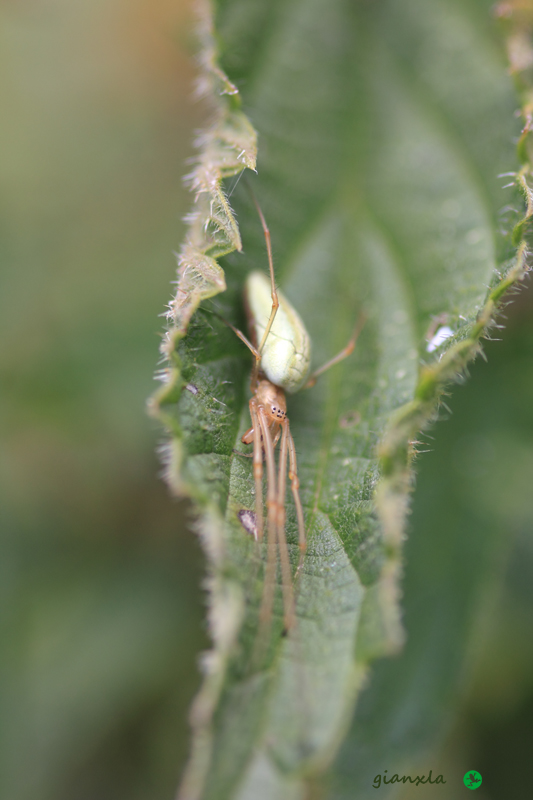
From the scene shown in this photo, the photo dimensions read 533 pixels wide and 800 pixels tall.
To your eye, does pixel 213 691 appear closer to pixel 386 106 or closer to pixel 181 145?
pixel 386 106

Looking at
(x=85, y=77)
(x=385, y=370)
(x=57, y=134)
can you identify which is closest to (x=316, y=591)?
(x=385, y=370)

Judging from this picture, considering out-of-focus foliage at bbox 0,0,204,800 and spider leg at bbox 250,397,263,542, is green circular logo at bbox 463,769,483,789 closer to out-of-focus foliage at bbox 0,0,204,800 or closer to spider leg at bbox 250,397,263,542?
out-of-focus foliage at bbox 0,0,204,800

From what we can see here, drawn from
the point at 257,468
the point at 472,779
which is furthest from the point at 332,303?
the point at 472,779

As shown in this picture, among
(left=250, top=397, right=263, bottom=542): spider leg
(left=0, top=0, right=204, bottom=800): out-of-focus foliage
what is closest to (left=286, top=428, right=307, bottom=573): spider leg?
(left=250, top=397, right=263, bottom=542): spider leg

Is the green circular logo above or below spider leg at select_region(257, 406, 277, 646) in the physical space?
below

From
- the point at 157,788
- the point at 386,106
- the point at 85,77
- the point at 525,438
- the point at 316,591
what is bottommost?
the point at 157,788

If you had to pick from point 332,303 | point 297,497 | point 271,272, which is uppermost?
point 271,272

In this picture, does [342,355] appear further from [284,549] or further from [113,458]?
[113,458]
